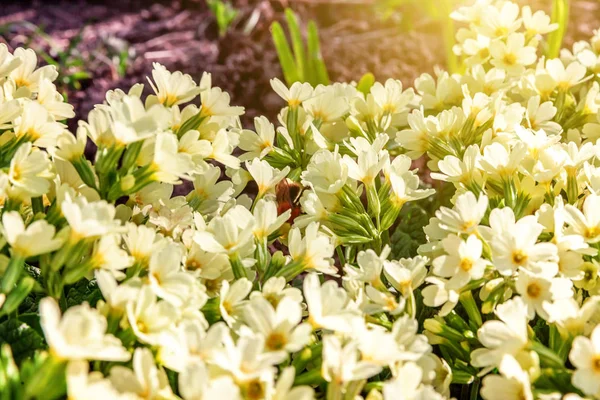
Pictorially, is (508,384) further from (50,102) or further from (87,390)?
(50,102)

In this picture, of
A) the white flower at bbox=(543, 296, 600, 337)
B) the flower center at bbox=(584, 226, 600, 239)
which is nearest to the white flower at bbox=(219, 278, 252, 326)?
the white flower at bbox=(543, 296, 600, 337)

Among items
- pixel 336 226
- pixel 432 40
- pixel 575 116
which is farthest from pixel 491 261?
pixel 432 40

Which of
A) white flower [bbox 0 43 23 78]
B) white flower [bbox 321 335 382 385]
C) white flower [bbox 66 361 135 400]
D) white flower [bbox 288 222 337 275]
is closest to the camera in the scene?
white flower [bbox 66 361 135 400]

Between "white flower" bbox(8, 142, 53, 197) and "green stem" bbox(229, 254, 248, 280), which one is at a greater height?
"white flower" bbox(8, 142, 53, 197)

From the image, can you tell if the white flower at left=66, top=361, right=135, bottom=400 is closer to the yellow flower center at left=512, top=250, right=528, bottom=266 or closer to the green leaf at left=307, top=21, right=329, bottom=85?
the yellow flower center at left=512, top=250, right=528, bottom=266

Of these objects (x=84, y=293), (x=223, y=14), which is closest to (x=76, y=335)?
(x=84, y=293)

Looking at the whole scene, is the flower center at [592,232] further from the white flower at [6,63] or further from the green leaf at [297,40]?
the green leaf at [297,40]
